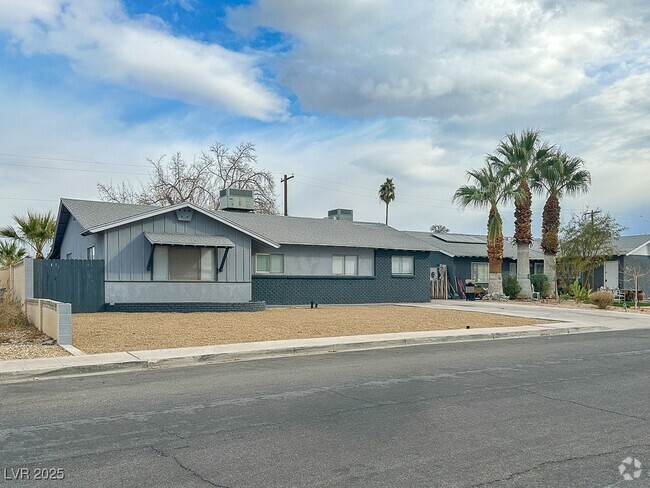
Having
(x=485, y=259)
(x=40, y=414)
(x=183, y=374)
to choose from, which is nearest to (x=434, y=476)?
(x=40, y=414)

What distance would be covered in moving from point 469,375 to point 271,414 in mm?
4202

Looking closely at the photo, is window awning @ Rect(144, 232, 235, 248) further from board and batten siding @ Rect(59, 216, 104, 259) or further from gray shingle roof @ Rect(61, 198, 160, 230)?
board and batten siding @ Rect(59, 216, 104, 259)

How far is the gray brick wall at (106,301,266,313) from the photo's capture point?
2259cm

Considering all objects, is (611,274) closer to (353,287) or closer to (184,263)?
(353,287)

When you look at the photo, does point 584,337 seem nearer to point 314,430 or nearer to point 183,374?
point 183,374

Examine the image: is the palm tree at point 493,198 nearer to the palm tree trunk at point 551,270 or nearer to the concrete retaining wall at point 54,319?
the palm tree trunk at point 551,270

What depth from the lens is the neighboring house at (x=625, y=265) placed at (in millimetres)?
41219

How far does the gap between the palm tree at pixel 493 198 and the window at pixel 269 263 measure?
11.3 m

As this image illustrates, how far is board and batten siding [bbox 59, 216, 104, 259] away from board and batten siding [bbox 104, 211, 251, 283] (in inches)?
22.5

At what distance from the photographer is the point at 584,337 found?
17.5 meters

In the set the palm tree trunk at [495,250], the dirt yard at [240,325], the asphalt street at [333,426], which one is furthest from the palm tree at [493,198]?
the asphalt street at [333,426]

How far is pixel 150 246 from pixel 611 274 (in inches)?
1257

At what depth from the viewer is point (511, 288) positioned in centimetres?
3506
